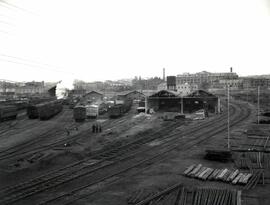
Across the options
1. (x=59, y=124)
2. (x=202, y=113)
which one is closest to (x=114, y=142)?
(x=59, y=124)

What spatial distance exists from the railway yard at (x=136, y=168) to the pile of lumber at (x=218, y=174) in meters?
0.05

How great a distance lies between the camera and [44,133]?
34.1 meters

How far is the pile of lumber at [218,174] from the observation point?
1559 cm

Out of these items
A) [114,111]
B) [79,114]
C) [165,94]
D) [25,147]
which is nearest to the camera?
[25,147]

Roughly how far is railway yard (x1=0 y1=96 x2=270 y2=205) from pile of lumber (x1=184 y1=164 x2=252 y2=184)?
0.18ft

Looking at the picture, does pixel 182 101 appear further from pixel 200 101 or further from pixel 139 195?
pixel 139 195

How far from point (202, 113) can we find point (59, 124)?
2331 cm

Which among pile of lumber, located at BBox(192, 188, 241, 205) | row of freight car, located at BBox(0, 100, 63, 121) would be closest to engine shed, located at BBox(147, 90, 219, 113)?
row of freight car, located at BBox(0, 100, 63, 121)

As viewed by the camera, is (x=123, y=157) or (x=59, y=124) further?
(x=59, y=124)

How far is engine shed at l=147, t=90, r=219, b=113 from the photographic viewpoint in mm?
51500

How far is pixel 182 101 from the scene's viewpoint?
5178cm

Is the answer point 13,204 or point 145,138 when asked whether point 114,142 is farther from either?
point 13,204

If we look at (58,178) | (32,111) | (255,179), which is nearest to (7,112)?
(32,111)

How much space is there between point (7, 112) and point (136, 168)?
112 feet
